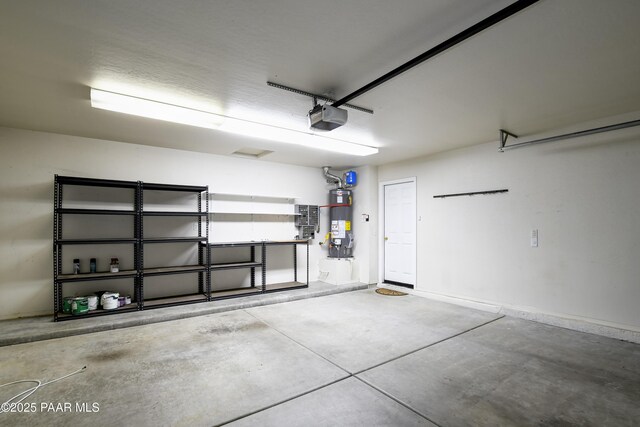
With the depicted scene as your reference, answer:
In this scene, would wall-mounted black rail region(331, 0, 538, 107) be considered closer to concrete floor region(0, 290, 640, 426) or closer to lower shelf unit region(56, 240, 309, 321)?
concrete floor region(0, 290, 640, 426)

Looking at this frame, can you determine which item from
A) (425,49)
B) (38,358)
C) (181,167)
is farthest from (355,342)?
(181,167)

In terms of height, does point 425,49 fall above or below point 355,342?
above

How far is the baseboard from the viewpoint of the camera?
3.44 m

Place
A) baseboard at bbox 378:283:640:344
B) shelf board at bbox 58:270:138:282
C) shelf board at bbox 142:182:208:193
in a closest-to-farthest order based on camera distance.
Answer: baseboard at bbox 378:283:640:344 → shelf board at bbox 58:270:138:282 → shelf board at bbox 142:182:208:193

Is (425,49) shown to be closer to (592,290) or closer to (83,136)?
(592,290)

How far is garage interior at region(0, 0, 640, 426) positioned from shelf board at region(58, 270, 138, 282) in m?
0.03

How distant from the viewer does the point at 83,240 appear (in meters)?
3.95

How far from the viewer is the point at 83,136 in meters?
4.33

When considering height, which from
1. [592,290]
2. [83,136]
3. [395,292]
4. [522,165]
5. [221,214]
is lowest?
[395,292]

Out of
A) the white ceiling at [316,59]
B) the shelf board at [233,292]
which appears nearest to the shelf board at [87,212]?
the white ceiling at [316,59]

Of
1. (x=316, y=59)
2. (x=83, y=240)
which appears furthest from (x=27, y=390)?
(x=316, y=59)

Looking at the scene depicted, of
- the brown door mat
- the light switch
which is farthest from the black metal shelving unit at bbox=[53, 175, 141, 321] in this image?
the light switch

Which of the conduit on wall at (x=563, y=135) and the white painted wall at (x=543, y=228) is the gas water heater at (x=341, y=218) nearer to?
the white painted wall at (x=543, y=228)

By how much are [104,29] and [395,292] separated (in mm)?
5400
